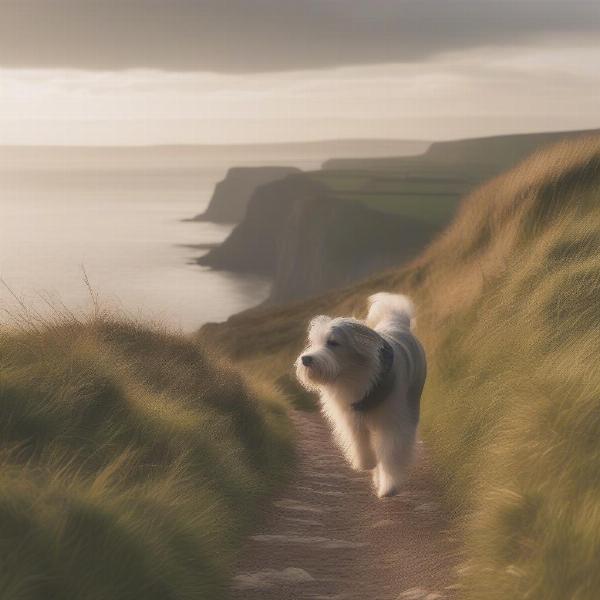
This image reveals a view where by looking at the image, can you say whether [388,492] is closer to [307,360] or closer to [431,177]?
[307,360]

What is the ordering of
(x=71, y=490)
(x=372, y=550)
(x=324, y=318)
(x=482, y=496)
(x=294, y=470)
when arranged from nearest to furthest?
1. (x=71, y=490)
2. (x=482, y=496)
3. (x=372, y=550)
4. (x=324, y=318)
5. (x=294, y=470)

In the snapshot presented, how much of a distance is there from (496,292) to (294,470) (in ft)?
12.4

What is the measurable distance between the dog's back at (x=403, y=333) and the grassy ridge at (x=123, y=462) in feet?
5.69

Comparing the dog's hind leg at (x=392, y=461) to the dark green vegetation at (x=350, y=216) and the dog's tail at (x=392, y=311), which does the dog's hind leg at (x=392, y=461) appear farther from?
the dark green vegetation at (x=350, y=216)

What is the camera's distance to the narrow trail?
21.9 ft

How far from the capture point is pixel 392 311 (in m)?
11.6

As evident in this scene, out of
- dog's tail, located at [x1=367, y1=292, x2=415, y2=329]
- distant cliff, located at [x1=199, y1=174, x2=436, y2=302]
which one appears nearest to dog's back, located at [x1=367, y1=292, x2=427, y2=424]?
dog's tail, located at [x1=367, y1=292, x2=415, y2=329]

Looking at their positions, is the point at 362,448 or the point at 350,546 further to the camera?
the point at 362,448

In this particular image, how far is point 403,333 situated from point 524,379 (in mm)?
2638

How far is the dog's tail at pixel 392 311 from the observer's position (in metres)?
11.5

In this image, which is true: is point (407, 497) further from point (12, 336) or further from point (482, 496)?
point (12, 336)

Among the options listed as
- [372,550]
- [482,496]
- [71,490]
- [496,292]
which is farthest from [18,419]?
[496,292]

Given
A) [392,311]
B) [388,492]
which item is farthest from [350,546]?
[392,311]

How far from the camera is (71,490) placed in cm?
579
